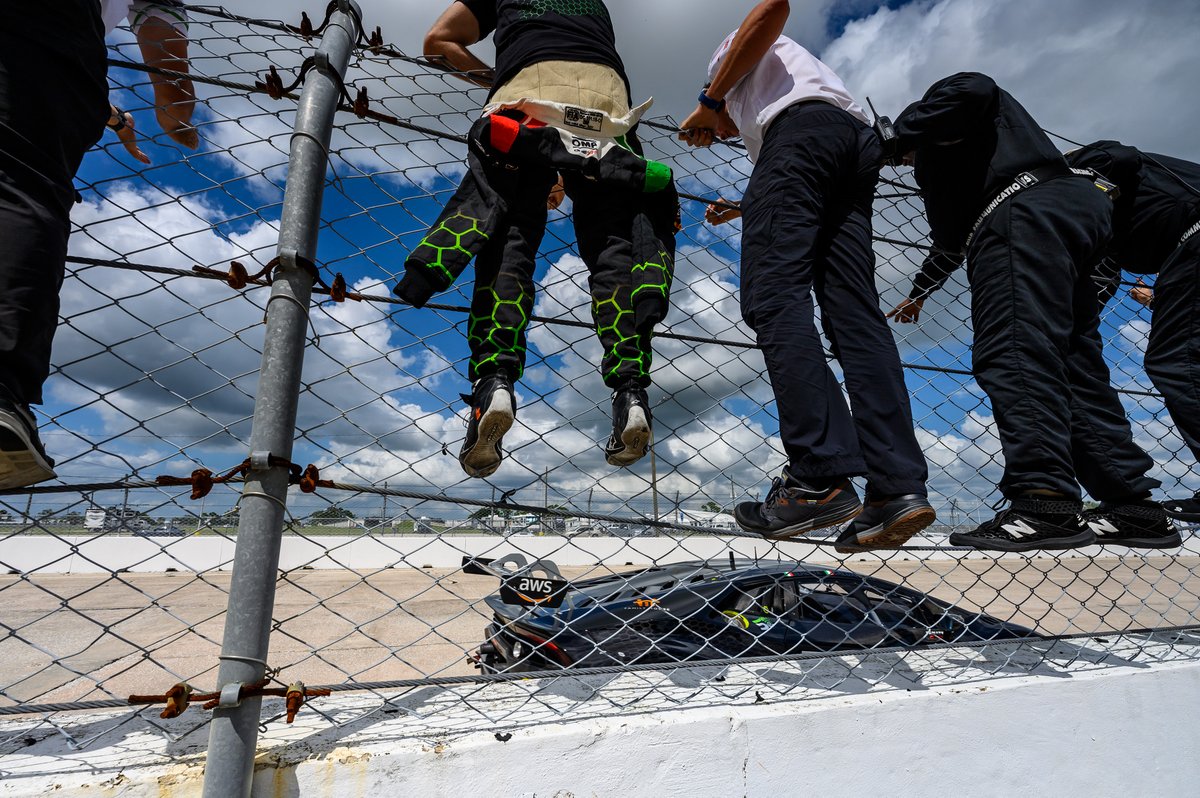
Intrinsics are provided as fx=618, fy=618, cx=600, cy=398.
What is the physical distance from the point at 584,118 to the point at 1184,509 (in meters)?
2.34

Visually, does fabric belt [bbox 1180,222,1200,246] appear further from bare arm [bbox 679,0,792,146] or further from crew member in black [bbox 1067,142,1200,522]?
bare arm [bbox 679,0,792,146]

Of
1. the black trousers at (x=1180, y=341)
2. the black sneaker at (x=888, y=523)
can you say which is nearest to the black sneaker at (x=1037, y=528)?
the black sneaker at (x=888, y=523)

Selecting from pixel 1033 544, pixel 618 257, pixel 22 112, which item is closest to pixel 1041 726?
pixel 1033 544

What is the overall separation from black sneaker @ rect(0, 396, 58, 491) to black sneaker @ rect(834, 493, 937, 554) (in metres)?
1.68

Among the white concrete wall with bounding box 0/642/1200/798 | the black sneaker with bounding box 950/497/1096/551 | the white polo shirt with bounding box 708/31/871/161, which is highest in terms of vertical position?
the white polo shirt with bounding box 708/31/871/161

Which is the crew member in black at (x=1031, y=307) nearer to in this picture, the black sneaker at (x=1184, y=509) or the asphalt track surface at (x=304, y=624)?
the black sneaker at (x=1184, y=509)

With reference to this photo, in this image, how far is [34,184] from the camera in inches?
42.6

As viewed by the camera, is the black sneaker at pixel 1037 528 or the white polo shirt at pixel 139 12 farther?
the black sneaker at pixel 1037 528

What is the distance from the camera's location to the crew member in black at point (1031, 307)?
→ 167 cm

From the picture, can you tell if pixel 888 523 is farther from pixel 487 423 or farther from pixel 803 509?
pixel 487 423

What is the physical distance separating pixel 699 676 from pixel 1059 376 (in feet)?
4.20

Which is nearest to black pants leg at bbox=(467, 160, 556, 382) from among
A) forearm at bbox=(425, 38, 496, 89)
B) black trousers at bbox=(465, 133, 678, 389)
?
black trousers at bbox=(465, 133, 678, 389)

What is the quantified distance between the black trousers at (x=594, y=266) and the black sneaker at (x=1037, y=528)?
40.6 inches

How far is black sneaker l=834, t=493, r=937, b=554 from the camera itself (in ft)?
4.99
